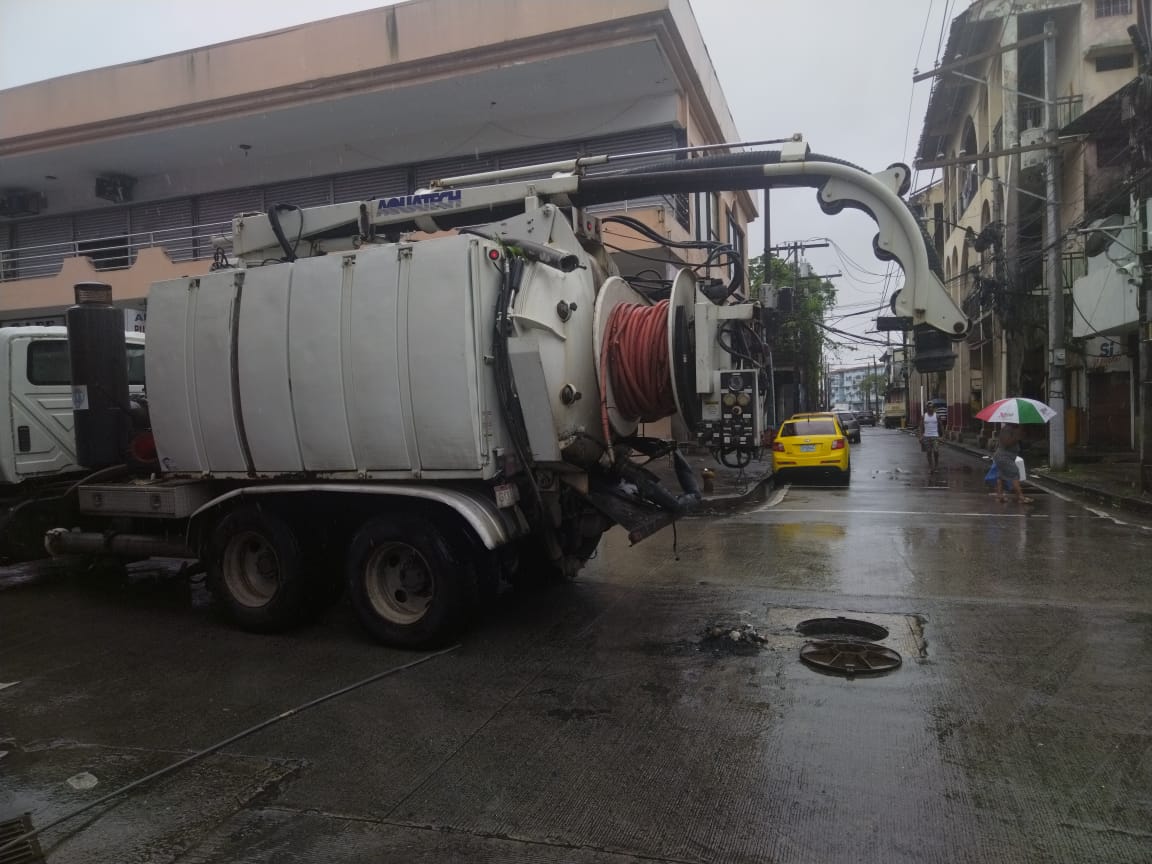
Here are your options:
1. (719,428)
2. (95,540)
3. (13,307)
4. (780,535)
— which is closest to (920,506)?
(780,535)

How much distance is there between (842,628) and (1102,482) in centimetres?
1267

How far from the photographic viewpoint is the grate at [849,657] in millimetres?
5008

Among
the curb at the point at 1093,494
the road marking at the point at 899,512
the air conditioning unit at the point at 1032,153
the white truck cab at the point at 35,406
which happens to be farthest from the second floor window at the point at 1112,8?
the white truck cab at the point at 35,406

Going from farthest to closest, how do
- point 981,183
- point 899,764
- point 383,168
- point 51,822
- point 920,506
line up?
point 981,183
point 383,168
point 920,506
point 899,764
point 51,822

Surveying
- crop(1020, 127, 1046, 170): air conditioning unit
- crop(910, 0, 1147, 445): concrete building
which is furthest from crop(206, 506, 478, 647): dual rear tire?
crop(1020, 127, 1046, 170): air conditioning unit

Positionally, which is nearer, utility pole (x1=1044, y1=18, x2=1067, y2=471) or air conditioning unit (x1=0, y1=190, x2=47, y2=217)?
utility pole (x1=1044, y1=18, x2=1067, y2=471)

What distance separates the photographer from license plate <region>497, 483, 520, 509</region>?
5.41 meters

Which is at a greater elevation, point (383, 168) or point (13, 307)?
point (383, 168)

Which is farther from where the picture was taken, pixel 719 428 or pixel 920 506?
pixel 920 506

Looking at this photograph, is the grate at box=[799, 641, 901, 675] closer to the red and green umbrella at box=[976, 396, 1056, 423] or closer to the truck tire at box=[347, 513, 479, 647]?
the truck tire at box=[347, 513, 479, 647]

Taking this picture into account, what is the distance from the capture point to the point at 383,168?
16953mm

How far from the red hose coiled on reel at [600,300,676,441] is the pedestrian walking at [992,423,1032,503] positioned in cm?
966

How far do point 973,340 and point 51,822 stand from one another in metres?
35.6

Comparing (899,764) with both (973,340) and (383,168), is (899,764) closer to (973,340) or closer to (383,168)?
(383,168)
